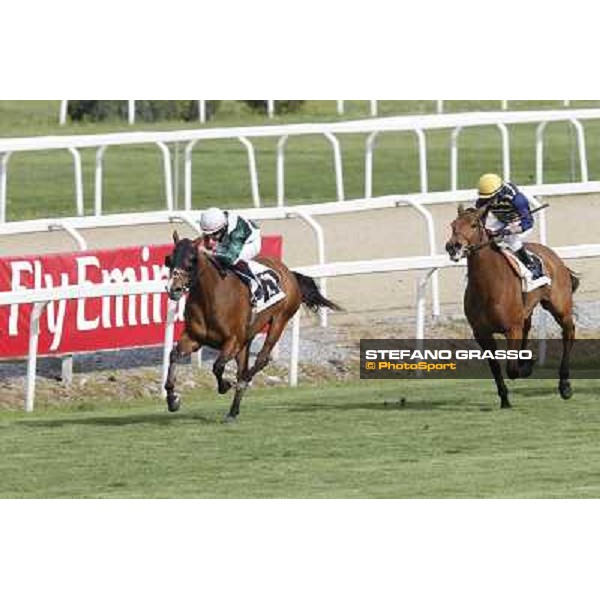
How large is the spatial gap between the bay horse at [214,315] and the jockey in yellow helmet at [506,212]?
4.87 feet

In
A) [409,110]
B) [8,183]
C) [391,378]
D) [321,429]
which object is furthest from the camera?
[409,110]

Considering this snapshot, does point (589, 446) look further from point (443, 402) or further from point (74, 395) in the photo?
point (74, 395)

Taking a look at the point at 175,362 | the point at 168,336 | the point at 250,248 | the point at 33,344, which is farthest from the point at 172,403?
the point at 168,336

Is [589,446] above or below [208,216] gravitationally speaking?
below

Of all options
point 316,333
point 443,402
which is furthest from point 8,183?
point 443,402

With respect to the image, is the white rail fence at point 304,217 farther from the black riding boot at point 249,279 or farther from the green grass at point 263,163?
the green grass at point 263,163

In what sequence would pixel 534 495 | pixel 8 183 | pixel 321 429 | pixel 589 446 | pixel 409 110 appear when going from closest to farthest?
pixel 534 495
pixel 589 446
pixel 321 429
pixel 8 183
pixel 409 110

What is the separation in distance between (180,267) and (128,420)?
1193 millimetres

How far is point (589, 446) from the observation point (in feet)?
43.4

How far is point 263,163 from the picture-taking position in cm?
2983

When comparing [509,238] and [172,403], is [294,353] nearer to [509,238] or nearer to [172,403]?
[509,238]

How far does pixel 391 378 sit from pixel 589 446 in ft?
12.0

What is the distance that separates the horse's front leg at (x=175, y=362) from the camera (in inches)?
550

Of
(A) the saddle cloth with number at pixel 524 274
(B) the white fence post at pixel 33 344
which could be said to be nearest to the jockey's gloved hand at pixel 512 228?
(A) the saddle cloth with number at pixel 524 274
